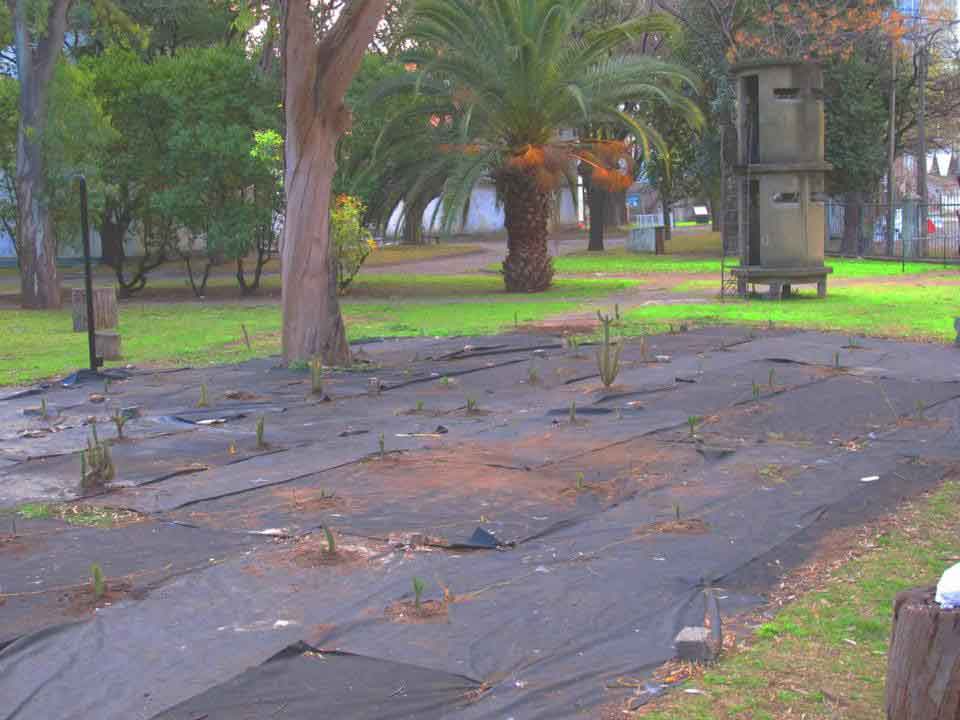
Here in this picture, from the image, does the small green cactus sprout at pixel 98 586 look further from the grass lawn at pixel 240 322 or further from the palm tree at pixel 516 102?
the palm tree at pixel 516 102

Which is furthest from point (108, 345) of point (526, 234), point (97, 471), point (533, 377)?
point (526, 234)

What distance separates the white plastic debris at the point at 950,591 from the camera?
3.20 meters

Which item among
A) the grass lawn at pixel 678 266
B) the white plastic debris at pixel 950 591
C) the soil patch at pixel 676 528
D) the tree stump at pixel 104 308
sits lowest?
the soil patch at pixel 676 528

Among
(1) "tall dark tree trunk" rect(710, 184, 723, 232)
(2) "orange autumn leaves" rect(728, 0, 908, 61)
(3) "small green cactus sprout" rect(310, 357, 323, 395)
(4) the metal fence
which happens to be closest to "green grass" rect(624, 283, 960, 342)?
(3) "small green cactus sprout" rect(310, 357, 323, 395)

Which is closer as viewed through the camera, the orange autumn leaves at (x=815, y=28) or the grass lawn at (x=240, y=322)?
the grass lawn at (x=240, y=322)

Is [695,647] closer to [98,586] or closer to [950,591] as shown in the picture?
[950,591]

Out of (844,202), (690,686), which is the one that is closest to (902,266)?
(844,202)

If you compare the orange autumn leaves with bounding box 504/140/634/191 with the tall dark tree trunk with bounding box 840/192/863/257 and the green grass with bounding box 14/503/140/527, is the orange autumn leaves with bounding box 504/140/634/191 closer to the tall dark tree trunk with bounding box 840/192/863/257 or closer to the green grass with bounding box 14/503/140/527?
the tall dark tree trunk with bounding box 840/192/863/257

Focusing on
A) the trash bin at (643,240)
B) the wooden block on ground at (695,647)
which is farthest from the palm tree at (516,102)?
the wooden block on ground at (695,647)

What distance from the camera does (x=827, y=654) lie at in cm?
493

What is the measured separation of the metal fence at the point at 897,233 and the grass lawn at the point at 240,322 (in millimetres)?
9661

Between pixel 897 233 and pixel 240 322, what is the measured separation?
83.8 feet

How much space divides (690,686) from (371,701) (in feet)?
3.78

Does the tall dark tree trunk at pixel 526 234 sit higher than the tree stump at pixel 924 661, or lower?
higher
